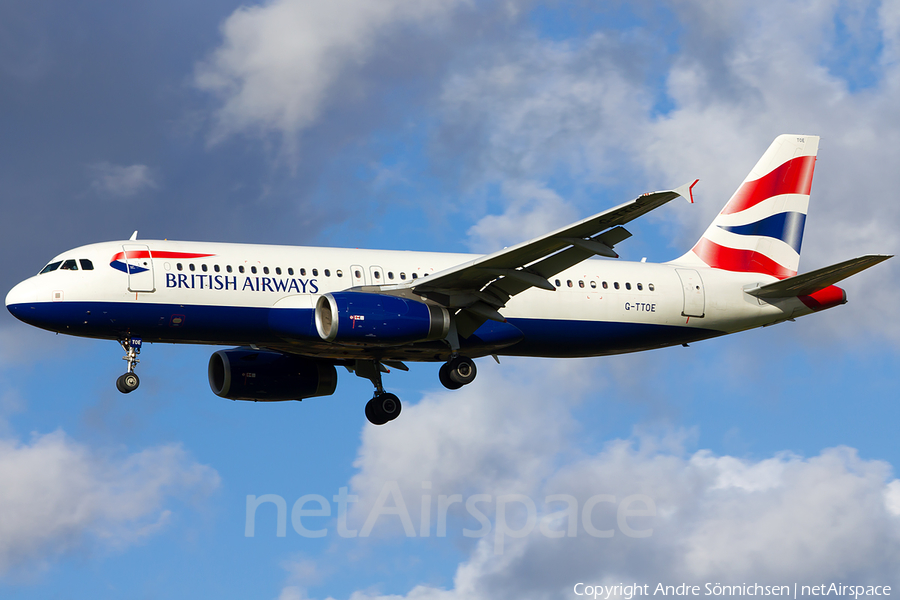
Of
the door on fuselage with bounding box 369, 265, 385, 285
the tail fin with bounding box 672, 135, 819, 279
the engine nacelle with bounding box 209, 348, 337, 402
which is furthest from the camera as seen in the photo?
the tail fin with bounding box 672, 135, 819, 279

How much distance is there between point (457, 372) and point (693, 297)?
8.35 meters

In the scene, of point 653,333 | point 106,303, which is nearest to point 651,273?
point 653,333

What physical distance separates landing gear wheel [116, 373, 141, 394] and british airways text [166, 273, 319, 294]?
108 inches

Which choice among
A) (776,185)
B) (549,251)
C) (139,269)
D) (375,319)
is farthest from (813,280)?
(139,269)

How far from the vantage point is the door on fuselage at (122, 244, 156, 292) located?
31.8m

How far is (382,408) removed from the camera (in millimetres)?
37844

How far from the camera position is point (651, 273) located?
37.6m

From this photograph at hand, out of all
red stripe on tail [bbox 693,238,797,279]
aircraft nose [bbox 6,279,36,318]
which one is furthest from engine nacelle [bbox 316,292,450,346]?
red stripe on tail [bbox 693,238,797,279]

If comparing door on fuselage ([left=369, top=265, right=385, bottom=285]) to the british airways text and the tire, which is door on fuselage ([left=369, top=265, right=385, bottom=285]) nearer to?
the british airways text

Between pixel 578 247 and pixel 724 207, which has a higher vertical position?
pixel 724 207

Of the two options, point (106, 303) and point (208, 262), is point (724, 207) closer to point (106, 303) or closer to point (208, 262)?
point (208, 262)

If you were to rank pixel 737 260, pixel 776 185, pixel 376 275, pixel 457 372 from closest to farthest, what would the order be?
pixel 376 275, pixel 457 372, pixel 737 260, pixel 776 185

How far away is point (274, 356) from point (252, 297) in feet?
20.0

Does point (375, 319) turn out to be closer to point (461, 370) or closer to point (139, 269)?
point (461, 370)
